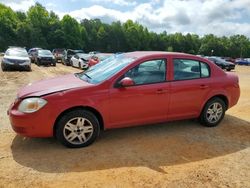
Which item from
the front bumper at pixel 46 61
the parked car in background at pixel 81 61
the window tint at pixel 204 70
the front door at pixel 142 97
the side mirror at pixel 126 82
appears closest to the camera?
the side mirror at pixel 126 82

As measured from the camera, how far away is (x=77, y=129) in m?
4.71

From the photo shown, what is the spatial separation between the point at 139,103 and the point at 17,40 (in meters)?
64.2

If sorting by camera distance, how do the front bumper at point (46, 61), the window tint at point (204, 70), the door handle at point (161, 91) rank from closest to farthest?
the door handle at point (161, 91), the window tint at point (204, 70), the front bumper at point (46, 61)

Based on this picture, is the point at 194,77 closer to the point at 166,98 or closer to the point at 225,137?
the point at 166,98

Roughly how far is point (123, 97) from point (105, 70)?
77cm

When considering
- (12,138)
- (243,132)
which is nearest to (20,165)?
(12,138)

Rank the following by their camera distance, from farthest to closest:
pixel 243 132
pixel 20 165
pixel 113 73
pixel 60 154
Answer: pixel 243 132 → pixel 113 73 → pixel 60 154 → pixel 20 165

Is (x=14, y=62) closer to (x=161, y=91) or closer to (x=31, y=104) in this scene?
(x=31, y=104)

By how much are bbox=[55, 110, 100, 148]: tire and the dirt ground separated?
143 millimetres

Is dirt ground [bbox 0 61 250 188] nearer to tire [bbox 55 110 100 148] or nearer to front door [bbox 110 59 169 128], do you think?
tire [bbox 55 110 100 148]

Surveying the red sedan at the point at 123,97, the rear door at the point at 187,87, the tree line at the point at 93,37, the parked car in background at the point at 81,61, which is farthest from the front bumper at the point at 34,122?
the tree line at the point at 93,37

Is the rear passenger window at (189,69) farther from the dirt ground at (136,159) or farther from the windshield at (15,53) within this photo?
the windshield at (15,53)

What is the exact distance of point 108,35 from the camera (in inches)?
3359

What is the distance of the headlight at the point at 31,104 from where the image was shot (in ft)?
14.7
